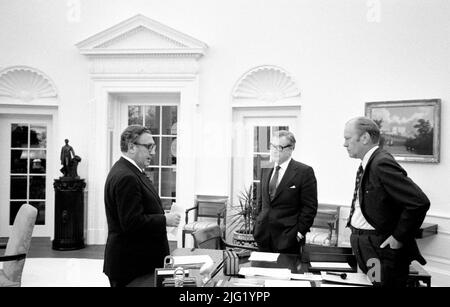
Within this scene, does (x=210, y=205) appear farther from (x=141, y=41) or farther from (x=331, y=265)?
(x=331, y=265)

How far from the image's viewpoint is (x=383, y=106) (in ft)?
Result: 16.3

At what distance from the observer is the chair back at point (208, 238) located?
2.90m

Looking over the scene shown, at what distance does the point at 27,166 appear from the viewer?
6258mm

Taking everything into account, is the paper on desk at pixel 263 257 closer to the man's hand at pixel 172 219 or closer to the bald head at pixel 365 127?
the man's hand at pixel 172 219

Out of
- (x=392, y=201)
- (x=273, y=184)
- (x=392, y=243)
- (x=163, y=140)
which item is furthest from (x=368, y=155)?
(x=163, y=140)

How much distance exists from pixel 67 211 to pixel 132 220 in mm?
3653

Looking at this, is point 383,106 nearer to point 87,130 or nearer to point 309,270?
point 309,270

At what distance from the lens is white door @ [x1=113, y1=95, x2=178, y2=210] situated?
6.25 meters

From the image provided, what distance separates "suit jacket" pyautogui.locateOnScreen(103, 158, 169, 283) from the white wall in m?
3.34

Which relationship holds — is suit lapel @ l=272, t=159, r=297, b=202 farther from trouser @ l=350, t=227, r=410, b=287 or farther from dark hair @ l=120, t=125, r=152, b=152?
dark hair @ l=120, t=125, r=152, b=152

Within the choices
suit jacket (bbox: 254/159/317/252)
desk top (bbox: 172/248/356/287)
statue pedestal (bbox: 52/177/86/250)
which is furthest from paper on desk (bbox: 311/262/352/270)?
statue pedestal (bbox: 52/177/86/250)

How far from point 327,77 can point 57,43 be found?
140 inches
